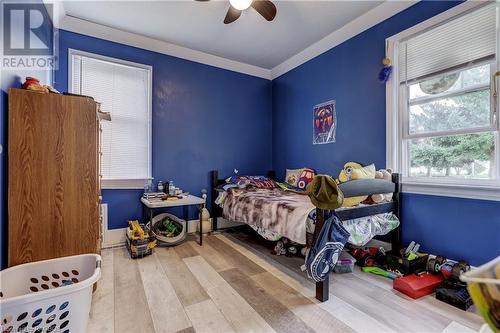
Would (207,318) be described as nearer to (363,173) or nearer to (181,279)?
(181,279)

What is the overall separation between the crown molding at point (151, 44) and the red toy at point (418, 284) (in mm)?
3505

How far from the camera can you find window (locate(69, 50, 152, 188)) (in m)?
2.78

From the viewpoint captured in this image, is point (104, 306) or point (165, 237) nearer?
point (104, 306)

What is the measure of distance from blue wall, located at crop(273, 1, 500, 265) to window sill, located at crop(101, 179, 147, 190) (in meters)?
2.23

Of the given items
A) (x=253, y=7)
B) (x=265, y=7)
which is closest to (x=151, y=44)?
(x=253, y=7)

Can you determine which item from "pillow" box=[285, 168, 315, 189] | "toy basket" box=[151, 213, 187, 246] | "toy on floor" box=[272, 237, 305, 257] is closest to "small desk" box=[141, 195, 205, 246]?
"toy basket" box=[151, 213, 187, 246]

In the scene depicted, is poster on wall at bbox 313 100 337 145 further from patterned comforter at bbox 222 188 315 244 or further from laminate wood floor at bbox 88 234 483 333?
laminate wood floor at bbox 88 234 483 333

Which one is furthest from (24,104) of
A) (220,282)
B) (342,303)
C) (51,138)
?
(342,303)

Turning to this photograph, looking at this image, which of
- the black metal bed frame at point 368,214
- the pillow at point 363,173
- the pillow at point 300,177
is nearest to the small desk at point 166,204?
the pillow at point 300,177

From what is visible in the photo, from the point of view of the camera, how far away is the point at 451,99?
6.85 feet

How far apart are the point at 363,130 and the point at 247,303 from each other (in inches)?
88.1

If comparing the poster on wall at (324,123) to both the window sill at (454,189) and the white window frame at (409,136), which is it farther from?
the window sill at (454,189)

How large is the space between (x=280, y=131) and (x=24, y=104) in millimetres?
3245

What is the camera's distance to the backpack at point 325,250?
1.59 m
